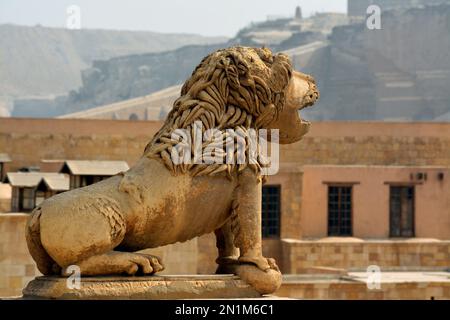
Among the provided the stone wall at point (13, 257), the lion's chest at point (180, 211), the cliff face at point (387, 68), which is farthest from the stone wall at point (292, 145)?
the cliff face at point (387, 68)

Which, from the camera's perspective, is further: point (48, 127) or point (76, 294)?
point (48, 127)

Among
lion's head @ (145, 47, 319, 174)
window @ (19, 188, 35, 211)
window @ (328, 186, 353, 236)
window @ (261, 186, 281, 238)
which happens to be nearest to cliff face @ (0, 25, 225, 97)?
window @ (328, 186, 353, 236)

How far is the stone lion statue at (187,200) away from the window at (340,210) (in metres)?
28.2

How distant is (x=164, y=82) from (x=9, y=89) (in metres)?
16.0

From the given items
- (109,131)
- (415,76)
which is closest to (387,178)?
(109,131)

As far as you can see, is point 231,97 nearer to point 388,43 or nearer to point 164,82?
point 388,43

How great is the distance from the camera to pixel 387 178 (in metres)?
36.5

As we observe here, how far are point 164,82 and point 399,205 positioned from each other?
85.8 metres

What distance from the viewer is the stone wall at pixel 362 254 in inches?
1318

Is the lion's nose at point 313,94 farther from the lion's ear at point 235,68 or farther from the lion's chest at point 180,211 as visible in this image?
the lion's chest at point 180,211

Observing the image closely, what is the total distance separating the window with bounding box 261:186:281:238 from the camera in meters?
34.8
